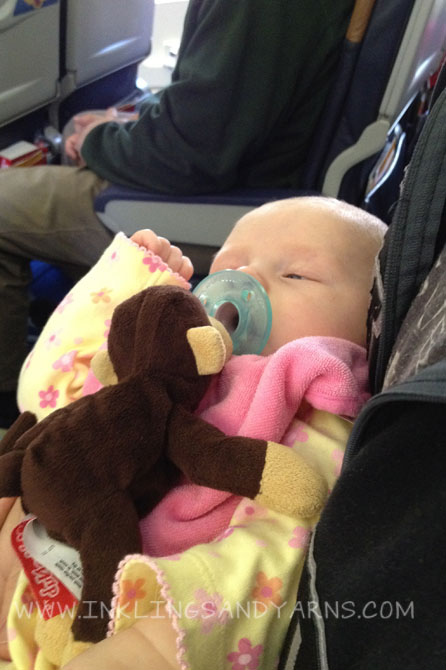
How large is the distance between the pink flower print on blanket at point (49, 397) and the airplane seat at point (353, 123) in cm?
69

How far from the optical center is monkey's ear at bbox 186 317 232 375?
62 cm

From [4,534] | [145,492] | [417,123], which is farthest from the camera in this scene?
[417,123]

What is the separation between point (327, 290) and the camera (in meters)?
0.85

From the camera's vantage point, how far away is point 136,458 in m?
0.59

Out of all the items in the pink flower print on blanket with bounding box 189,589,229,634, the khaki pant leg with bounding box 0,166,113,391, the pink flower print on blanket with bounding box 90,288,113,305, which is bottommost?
the khaki pant leg with bounding box 0,166,113,391

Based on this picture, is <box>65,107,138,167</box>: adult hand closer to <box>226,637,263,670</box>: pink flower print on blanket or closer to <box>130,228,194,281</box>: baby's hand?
<box>130,228,194,281</box>: baby's hand

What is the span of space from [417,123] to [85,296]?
1.27m

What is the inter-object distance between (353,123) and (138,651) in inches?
52.3

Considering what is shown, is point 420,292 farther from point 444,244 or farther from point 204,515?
point 204,515

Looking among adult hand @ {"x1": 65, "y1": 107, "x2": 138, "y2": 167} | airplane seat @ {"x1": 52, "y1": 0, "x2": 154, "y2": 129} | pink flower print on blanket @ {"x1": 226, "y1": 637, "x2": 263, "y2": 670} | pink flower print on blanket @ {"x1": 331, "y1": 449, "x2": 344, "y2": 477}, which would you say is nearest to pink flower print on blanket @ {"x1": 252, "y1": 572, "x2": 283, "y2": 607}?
pink flower print on blanket @ {"x1": 226, "y1": 637, "x2": 263, "y2": 670}

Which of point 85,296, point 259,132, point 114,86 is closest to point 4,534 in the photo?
point 85,296

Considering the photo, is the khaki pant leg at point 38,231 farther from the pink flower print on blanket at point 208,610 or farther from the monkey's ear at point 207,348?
the pink flower print on blanket at point 208,610

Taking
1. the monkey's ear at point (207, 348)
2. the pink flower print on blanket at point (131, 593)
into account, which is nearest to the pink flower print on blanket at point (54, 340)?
the monkey's ear at point (207, 348)

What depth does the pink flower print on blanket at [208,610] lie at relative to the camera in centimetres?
49
